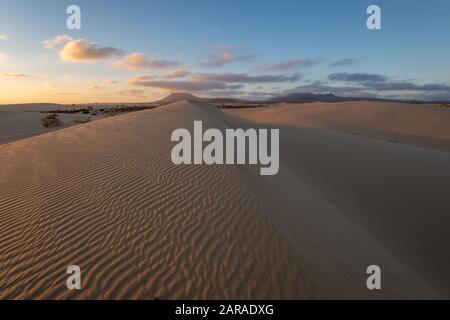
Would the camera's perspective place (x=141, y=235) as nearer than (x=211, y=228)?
Answer: Yes

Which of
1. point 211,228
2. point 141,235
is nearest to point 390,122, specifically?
point 211,228

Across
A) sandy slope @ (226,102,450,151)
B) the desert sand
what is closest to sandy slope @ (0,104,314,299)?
the desert sand

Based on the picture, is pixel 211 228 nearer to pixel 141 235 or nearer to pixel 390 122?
pixel 141 235

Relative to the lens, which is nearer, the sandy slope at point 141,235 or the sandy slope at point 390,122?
the sandy slope at point 141,235

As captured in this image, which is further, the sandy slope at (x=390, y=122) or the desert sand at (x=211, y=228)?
the sandy slope at (x=390, y=122)

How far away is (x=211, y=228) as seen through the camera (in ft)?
15.3

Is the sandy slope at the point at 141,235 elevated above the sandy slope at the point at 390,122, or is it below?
below

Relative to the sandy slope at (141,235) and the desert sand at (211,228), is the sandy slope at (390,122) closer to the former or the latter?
the desert sand at (211,228)

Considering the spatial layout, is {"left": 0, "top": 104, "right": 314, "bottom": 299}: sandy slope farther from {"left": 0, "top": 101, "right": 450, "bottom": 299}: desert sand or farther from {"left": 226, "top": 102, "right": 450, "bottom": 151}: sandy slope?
{"left": 226, "top": 102, "right": 450, "bottom": 151}: sandy slope

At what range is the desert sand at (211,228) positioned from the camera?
140 inches

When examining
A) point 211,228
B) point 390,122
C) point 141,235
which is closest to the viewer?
point 141,235

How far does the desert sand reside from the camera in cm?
356

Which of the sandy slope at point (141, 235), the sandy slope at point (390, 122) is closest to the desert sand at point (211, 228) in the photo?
the sandy slope at point (141, 235)

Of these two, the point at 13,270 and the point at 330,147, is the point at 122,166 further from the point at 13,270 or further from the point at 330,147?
the point at 330,147
